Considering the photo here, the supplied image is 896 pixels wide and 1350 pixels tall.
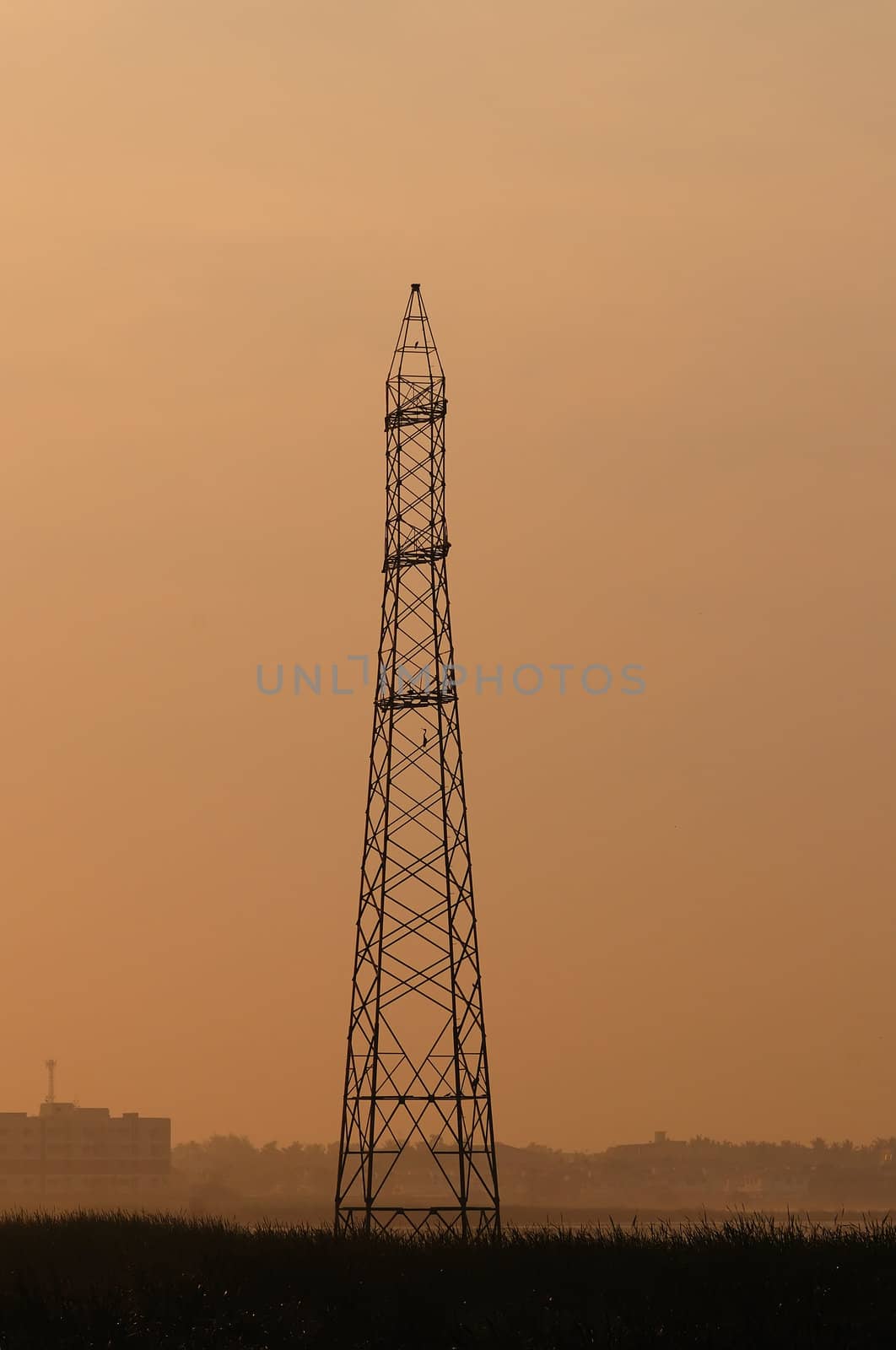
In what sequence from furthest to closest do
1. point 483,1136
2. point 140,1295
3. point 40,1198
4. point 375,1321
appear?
point 40,1198, point 483,1136, point 140,1295, point 375,1321

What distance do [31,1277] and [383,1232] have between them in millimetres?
9729

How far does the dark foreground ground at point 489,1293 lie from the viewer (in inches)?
1220

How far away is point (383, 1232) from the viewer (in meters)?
46.3

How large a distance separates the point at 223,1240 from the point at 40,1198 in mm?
162247

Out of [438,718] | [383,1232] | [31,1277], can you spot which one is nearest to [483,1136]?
[383,1232]

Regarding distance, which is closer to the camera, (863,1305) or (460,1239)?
(863,1305)

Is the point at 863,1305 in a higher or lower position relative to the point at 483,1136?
lower

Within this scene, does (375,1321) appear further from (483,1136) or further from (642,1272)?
(483,1136)

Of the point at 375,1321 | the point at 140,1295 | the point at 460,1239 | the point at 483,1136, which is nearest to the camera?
the point at 375,1321

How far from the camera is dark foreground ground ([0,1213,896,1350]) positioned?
30984 millimetres

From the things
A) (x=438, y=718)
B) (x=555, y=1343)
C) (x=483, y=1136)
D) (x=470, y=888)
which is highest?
(x=438, y=718)

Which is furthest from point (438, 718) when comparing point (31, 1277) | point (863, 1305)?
point (863, 1305)

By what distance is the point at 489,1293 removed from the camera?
117 ft

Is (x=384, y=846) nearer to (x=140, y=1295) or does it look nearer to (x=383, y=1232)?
(x=383, y=1232)
